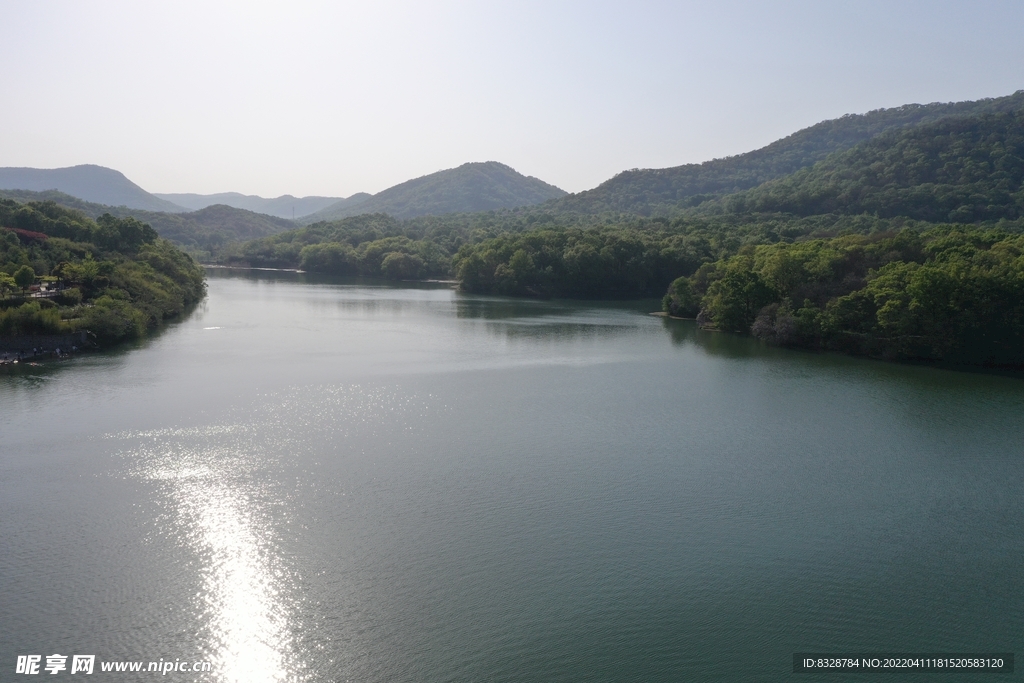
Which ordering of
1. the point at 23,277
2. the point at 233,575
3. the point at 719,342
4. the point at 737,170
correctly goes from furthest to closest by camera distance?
the point at 737,170 < the point at 719,342 < the point at 23,277 < the point at 233,575

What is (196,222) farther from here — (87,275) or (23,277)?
(23,277)

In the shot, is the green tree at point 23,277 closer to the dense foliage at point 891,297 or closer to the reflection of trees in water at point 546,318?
the reflection of trees in water at point 546,318

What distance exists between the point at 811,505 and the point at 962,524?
107 inches

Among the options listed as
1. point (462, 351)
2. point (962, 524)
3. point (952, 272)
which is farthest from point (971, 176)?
point (962, 524)

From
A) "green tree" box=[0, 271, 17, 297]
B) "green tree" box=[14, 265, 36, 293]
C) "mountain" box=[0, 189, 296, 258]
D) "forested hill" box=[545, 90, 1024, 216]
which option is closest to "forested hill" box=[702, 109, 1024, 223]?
"forested hill" box=[545, 90, 1024, 216]

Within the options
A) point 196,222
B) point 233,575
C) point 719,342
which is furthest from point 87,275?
point 196,222

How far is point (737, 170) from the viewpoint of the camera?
131 m

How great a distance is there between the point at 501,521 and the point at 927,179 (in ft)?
255

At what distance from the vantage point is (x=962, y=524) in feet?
46.3

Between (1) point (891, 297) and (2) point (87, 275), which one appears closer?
(1) point (891, 297)

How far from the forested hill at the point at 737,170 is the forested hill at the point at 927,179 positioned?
105ft

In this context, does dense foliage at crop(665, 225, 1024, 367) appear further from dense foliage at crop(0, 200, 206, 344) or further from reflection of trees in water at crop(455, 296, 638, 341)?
dense foliage at crop(0, 200, 206, 344)

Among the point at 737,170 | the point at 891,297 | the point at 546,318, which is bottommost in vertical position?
the point at 546,318

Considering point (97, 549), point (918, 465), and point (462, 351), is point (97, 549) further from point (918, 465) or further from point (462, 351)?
point (462, 351)
